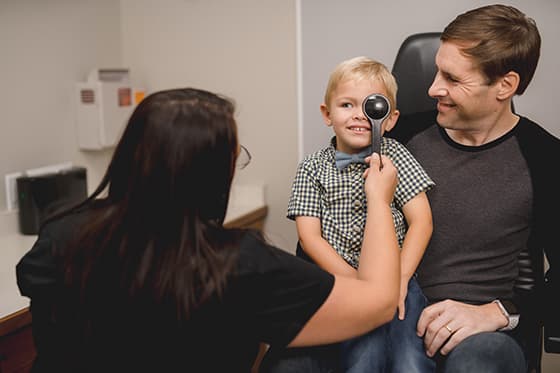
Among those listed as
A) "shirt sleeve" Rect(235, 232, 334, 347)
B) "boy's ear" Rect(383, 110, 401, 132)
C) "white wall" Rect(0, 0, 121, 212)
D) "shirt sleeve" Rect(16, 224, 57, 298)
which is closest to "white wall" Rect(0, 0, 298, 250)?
"white wall" Rect(0, 0, 121, 212)

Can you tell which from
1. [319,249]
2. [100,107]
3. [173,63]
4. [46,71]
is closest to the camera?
[319,249]

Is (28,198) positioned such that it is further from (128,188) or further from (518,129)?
(518,129)

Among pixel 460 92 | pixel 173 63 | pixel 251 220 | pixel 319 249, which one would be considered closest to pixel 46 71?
pixel 173 63

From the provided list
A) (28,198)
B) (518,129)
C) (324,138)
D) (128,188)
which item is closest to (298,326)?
(128,188)

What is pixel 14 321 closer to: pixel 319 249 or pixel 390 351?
pixel 319 249

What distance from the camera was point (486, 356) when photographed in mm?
1186

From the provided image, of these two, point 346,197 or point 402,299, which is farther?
point 346,197

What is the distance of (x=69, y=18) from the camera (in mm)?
2340

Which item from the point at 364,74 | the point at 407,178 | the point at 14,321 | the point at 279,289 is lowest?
the point at 14,321

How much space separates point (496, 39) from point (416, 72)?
0.27m

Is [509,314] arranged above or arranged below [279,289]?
below

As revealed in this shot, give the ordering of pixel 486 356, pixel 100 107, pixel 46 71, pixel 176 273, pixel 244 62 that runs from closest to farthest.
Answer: pixel 176 273 < pixel 486 356 < pixel 46 71 < pixel 100 107 < pixel 244 62

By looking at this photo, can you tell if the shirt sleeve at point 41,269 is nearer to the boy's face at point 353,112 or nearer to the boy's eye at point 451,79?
the boy's face at point 353,112

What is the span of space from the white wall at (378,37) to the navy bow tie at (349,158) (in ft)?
1.93
